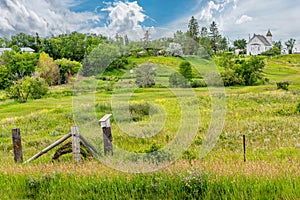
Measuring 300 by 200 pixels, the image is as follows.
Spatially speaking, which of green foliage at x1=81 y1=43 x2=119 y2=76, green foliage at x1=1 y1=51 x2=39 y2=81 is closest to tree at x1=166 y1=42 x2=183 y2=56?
green foliage at x1=81 y1=43 x2=119 y2=76

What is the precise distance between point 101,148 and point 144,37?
3.72 meters

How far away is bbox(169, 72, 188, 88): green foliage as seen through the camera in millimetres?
8812

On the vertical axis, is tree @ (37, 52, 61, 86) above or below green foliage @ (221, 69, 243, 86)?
above

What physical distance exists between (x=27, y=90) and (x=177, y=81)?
39.1 m

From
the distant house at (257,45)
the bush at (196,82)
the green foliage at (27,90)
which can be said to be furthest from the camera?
the distant house at (257,45)

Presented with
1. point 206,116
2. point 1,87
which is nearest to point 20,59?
point 1,87

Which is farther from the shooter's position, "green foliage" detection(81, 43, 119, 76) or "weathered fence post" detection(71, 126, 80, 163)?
"green foliage" detection(81, 43, 119, 76)

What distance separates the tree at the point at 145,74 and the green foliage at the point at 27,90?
117 ft

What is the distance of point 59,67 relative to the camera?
68.0 meters

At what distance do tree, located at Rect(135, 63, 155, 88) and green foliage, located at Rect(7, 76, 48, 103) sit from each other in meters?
35.8

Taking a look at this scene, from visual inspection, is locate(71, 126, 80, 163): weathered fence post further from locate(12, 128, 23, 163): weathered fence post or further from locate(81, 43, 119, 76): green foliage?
locate(81, 43, 119, 76): green foliage

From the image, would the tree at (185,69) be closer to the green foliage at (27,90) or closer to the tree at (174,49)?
the tree at (174,49)

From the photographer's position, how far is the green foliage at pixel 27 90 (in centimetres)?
4353

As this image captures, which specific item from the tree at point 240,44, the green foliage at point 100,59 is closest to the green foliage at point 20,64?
the green foliage at point 100,59
